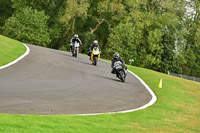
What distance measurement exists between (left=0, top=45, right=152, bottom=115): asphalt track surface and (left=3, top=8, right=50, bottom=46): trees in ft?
133

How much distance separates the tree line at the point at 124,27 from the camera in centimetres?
6072

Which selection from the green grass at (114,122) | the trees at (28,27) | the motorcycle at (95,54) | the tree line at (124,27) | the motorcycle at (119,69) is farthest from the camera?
the tree line at (124,27)

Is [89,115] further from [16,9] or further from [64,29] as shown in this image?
[16,9]

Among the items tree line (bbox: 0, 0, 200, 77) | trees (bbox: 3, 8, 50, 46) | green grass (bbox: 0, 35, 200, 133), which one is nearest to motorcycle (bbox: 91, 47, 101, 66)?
green grass (bbox: 0, 35, 200, 133)

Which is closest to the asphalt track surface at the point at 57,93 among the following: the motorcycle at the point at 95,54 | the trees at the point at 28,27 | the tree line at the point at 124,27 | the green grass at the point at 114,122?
the green grass at the point at 114,122

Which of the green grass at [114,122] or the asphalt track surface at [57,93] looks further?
the asphalt track surface at [57,93]

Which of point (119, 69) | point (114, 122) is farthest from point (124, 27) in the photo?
point (114, 122)

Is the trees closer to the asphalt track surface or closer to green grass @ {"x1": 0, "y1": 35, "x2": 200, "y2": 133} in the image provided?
the asphalt track surface

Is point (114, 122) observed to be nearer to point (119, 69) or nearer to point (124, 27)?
point (119, 69)

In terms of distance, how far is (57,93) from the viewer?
41.3 ft

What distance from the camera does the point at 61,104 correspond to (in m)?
10.8

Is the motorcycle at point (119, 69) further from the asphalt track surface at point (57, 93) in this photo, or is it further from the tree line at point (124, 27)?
the tree line at point (124, 27)

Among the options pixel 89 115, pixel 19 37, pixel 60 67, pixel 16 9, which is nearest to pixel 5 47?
pixel 60 67

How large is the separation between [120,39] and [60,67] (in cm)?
4312
